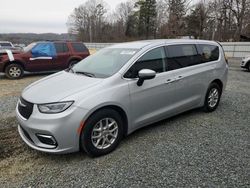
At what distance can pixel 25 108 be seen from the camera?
11.1 ft

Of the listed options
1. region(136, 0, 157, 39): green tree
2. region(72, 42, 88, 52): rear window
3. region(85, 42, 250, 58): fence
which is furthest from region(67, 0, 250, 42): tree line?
region(72, 42, 88, 52): rear window

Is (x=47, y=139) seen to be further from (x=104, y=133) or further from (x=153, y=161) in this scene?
(x=153, y=161)

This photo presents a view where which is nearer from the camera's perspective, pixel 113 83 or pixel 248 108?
pixel 113 83

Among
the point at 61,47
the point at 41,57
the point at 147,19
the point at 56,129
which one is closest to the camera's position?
the point at 56,129

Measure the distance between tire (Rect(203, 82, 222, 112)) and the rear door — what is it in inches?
304

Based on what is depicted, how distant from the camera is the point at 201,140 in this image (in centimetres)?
400

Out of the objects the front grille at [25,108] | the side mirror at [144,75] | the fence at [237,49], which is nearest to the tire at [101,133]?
the side mirror at [144,75]

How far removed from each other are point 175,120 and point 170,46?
154 centimetres

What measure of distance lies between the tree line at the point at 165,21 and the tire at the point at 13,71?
98.9 ft

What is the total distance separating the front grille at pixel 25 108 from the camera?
129 inches

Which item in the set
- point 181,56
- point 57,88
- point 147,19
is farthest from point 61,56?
point 147,19

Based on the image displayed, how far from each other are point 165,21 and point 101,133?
49608 millimetres

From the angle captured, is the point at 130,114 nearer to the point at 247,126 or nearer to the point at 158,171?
the point at 158,171

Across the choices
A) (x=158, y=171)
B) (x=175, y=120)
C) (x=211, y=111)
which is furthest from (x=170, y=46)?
(x=158, y=171)
